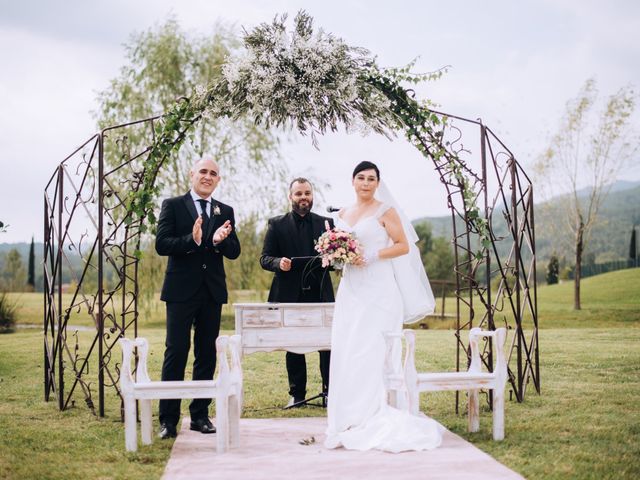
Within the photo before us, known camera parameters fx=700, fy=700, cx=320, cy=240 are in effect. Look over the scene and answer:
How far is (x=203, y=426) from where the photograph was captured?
6.00 metres

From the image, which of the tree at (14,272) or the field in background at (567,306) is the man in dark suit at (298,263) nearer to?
the field in background at (567,306)

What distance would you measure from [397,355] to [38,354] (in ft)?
30.0

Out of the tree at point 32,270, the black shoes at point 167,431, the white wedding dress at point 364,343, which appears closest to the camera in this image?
the white wedding dress at point 364,343

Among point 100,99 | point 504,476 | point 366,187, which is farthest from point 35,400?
point 100,99

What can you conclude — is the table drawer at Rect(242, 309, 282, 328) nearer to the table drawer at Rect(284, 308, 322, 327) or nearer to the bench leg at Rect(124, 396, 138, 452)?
the table drawer at Rect(284, 308, 322, 327)

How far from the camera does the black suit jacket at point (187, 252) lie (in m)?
5.77

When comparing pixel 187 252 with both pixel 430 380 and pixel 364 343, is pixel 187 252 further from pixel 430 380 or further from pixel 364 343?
pixel 430 380

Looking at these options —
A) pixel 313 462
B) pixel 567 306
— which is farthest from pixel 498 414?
pixel 567 306

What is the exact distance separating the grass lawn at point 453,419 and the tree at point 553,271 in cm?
1292

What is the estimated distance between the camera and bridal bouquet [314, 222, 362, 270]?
18.6 feet

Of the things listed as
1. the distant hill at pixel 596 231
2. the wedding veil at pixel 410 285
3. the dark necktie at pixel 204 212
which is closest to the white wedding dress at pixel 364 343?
the wedding veil at pixel 410 285

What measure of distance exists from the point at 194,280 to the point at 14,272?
20461 millimetres

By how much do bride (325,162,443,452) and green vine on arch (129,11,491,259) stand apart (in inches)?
36.0

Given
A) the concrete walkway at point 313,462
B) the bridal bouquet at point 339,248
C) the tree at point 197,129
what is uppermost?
the tree at point 197,129
